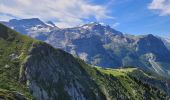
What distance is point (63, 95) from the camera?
19875cm

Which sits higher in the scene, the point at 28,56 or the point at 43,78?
the point at 28,56

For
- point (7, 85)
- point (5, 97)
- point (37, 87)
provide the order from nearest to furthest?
1. point (5, 97)
2. point (7, 85)
3. point (37, 87)

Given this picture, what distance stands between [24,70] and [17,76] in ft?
22.7

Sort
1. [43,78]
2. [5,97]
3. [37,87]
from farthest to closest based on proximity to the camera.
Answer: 1. [43,78]
2. [37,87]
3. [5,97]

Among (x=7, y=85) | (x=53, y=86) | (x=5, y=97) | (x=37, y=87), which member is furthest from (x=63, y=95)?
(x=5, y=97)

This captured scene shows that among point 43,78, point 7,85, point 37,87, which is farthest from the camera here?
point 43,78

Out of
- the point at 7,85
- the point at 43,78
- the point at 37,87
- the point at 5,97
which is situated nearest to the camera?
the point at 5,97

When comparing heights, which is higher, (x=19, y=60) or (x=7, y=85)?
(x=19, y=60)

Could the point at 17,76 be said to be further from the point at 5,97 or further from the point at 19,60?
the point at 5,97

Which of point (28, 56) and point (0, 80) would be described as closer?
point (0, 80)

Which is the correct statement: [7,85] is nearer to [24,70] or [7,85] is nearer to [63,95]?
[24,70]

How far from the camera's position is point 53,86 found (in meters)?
197

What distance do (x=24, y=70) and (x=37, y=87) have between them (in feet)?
42.4

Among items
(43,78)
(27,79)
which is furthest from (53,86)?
(27,79)
